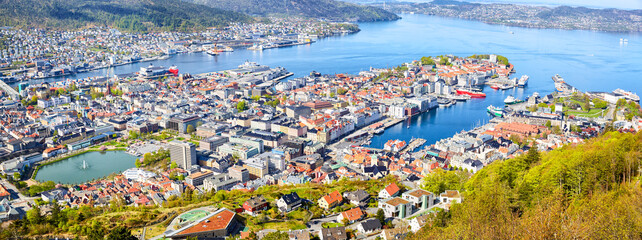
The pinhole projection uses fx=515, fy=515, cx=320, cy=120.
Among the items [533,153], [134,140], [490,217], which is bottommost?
[134,140]

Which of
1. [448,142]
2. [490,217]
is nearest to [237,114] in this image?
[448,142]

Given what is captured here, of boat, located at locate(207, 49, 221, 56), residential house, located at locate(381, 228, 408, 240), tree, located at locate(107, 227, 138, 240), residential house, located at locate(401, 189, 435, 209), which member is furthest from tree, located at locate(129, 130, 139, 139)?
boat, located at locate(207, 49, 221, 56)

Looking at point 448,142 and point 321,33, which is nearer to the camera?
point 448,142

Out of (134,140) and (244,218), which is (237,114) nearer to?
(134,140)

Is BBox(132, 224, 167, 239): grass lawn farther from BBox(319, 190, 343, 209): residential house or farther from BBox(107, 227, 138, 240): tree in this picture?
BBox(319, 190, 343, 209): residential house

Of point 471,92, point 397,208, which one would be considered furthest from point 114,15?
point 397,208

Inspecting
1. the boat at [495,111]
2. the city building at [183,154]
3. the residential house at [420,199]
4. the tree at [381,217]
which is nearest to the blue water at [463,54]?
the boat at [495,111]

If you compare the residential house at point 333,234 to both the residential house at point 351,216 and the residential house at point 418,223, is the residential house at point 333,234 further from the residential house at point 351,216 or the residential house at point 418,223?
the residential house at point 418,223
